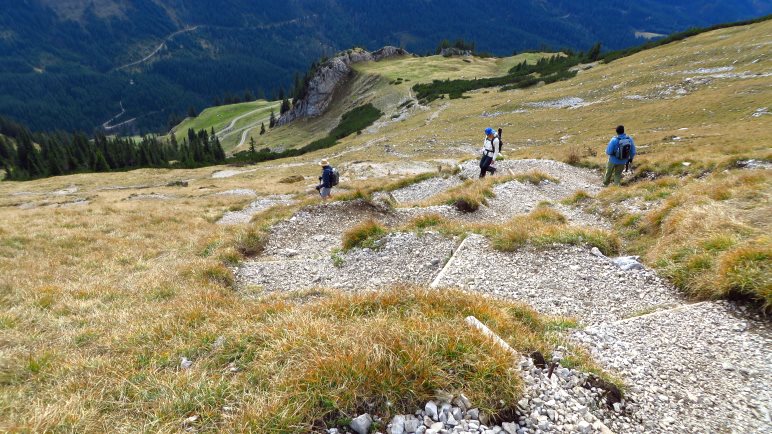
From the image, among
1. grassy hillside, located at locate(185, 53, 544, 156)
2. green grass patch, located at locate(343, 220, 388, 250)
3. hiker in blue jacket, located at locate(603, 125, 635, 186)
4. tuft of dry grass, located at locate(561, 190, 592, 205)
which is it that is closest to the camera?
green grass patch, located at locate(343, 220, 388, 250)

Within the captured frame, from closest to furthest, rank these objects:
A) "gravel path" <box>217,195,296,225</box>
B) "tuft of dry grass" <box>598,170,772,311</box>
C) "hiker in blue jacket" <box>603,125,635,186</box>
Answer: "tuft of dry grass" <box>598,170,772,311</box>
"hiker in blue jacket" <box>603,125,635,186</box>
"gravel path" <box>217,195,296,225</box>

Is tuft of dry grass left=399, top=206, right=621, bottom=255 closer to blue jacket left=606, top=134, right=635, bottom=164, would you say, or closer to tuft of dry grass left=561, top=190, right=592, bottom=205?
tuft of dry grass left=561, top=190, right=592, bottom=205

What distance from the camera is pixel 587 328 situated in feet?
22.5

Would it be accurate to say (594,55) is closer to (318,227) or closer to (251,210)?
(251,210)

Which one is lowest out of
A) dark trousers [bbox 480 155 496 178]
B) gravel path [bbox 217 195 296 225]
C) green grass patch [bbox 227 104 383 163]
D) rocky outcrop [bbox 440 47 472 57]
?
gravel path [bbox 217 195 296 225]

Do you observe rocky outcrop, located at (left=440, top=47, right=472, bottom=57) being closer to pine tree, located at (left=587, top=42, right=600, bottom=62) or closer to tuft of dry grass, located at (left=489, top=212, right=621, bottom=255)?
pine tree, located at (left=587, top=42, right=600, bottom=62)

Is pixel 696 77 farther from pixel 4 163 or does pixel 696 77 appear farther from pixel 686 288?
pixel 4 163

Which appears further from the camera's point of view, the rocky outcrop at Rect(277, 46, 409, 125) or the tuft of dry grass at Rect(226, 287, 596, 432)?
the rocky outcrop at Rect(277, 46, 409, 125)

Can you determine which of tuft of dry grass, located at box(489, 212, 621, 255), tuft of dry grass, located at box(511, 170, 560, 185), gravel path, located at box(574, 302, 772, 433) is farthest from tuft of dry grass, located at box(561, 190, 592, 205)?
gravel path, located at box(574, 302, 772, 433)

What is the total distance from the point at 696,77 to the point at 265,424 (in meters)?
63.1

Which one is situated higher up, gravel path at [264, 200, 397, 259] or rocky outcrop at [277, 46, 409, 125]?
rocky outcrop at [277, 46, 409, 125]

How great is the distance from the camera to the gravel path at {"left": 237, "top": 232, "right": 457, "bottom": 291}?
36.5 ft

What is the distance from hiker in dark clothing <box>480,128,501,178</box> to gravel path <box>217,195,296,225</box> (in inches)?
517

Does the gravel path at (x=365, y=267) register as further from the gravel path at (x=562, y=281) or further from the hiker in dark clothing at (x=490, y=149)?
the hiker in dark clothing at (x=490, y=149)
